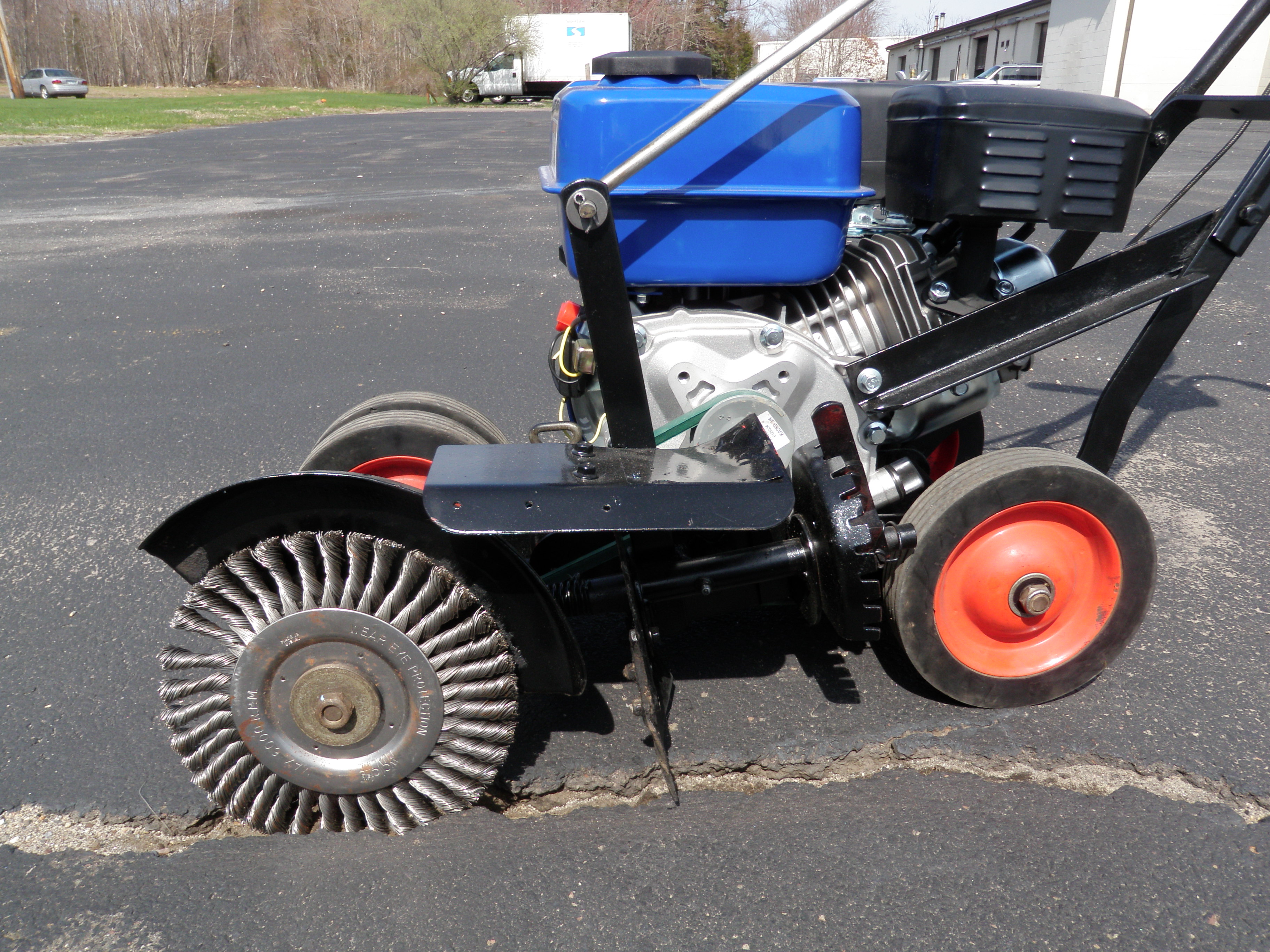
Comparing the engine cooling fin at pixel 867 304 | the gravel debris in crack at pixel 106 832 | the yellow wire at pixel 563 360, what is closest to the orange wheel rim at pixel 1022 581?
the engine cooling fin at pixel 867 304

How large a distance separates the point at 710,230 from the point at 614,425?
539 millimetres

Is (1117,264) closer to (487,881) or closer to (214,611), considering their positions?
(487,881)

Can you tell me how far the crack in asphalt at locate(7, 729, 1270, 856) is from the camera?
6.89ft

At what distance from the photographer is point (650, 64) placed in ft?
7.23

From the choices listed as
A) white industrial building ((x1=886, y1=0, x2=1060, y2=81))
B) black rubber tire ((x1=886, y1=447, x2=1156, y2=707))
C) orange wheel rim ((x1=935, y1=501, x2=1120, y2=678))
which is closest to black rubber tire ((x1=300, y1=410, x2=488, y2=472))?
black rubber tire ((x1=886, y1=447, x2=1156, y2=707))

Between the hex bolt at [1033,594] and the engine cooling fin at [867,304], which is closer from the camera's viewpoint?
the hex bolt at [1033,594]

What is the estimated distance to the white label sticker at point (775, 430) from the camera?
2338 millimetres

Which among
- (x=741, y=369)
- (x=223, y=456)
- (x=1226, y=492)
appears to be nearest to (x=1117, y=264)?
(x=741, y=369)

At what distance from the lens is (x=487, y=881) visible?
1945 mm

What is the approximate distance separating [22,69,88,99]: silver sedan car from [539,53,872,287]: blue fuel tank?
140 feet

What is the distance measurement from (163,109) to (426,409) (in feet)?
93.2

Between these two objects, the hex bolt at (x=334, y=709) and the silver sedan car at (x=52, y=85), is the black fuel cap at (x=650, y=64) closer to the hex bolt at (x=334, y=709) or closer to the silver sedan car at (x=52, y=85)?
the hex bolt at (x=334, y=709)

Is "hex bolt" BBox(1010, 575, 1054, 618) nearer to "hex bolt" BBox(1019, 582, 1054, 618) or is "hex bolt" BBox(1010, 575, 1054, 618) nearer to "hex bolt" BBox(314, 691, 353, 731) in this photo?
"hex bolt" BBox(1019, 582, 1054, 618)

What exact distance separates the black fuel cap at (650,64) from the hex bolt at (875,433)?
1019 millimetres
